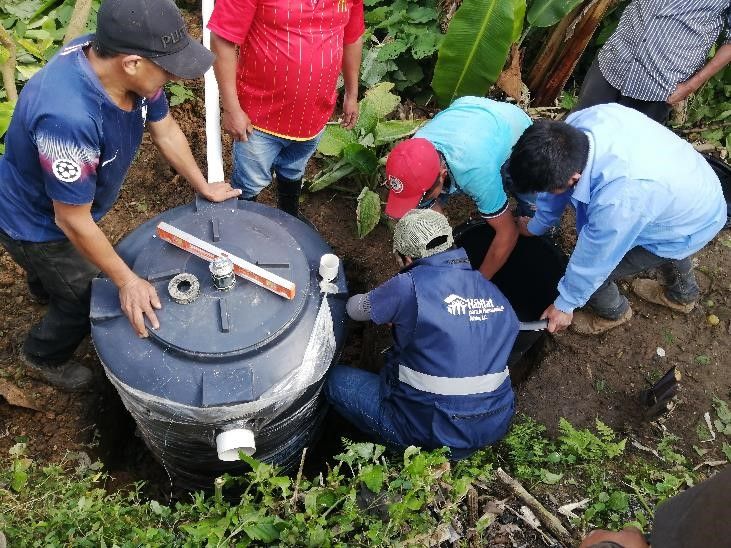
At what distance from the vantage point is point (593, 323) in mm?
3555

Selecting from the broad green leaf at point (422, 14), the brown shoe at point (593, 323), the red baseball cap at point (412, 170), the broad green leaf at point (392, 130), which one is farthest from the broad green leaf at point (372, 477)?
the broad green leaf at point (422, 14)

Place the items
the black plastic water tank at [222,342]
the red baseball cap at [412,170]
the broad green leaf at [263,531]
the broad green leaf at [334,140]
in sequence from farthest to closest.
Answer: the broad green leaf at [334,140], the red baseball cap at [412,170], the black plastic water tank at [222,342], the broad green leaf at [263,531]

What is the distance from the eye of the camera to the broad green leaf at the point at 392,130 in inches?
151

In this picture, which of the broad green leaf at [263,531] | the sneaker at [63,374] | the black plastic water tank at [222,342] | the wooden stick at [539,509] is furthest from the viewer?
the sneaker at [63,374]

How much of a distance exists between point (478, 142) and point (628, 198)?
69 cm

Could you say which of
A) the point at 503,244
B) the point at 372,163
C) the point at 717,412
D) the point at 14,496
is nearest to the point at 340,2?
the point at 372,163

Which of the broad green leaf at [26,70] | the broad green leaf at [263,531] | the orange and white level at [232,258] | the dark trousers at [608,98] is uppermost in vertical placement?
the dark trousers at [608,98]

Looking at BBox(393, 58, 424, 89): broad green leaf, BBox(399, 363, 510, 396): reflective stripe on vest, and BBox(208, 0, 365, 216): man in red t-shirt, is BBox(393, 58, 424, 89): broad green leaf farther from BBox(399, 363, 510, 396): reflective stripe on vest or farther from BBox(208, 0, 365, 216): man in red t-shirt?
BBox(399, 363, 510, 396): reflective stripe on vest

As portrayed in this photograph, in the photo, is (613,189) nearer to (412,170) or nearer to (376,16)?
(412,170)

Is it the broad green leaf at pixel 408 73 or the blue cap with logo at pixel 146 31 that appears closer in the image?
the blue cap with logo at pixel 146 31

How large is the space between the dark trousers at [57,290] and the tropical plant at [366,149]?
1.62 metres

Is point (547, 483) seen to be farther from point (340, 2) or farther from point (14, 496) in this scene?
point (340, 2)

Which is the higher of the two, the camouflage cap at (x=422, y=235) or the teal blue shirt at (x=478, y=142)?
the teal blue shirt at (x=478, y=142)

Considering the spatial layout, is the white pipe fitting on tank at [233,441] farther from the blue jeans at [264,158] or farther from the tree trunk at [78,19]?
the tree trunk at [78,19]
